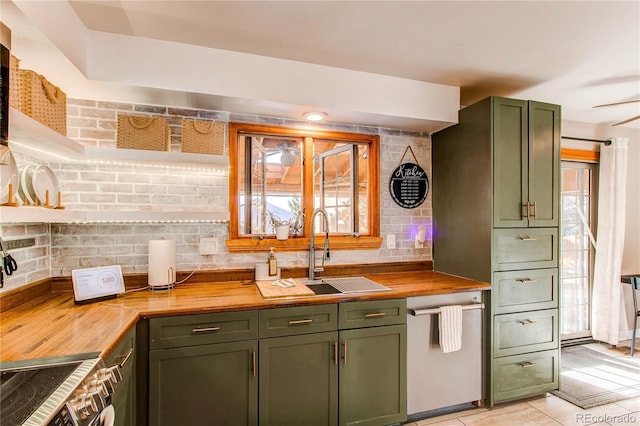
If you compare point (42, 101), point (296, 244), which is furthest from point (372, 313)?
point (42, 101)

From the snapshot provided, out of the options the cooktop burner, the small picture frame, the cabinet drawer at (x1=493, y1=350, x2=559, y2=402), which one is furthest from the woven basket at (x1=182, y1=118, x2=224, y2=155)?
the cabinet drawer at (x1=493, y1=350, x2=559, y2=402)

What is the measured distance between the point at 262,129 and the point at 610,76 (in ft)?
8.81

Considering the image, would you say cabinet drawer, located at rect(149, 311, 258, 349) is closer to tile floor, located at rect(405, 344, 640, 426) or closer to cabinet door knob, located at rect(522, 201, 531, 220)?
tile floor, located at rect(405, 344, 640, 426)

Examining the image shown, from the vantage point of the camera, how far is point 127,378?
1.53 m

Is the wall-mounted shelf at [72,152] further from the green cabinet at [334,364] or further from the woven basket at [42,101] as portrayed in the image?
the green cabinet at [334,364]

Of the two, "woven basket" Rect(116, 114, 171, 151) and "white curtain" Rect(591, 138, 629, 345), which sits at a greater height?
"woven basket" Rect(116, 114, 171, 151)

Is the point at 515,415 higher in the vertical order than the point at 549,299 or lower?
lower

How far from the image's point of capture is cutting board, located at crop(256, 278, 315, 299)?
6.46ft

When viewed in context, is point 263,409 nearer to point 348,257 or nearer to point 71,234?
point 348,257

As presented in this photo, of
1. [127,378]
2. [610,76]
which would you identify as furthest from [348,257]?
[610,76]

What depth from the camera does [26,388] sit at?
981mm

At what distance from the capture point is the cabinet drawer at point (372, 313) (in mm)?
2012

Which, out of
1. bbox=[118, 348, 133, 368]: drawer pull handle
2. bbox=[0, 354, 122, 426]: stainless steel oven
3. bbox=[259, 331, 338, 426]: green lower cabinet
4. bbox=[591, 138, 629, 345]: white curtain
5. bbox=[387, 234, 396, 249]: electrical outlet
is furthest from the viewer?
bbox=[591, 138, 629, 345]: white curtain

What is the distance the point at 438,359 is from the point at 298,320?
1082mm
